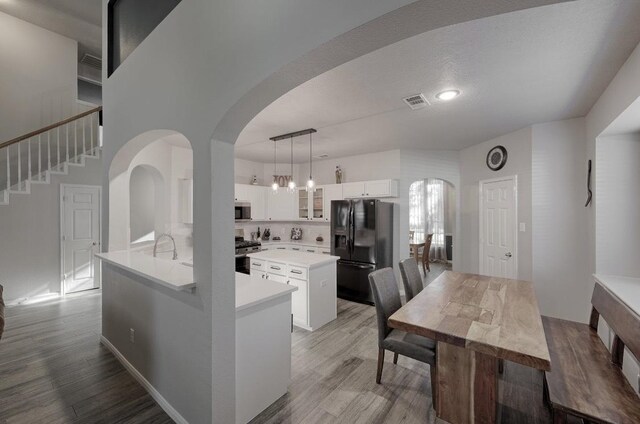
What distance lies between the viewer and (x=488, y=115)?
333cm

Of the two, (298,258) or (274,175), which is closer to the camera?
(298,258)

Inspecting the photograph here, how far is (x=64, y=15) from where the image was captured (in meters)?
4.54

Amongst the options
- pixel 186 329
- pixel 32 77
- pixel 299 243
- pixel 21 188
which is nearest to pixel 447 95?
pixel 186 329

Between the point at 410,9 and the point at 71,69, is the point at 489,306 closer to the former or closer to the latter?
the point at 410,9

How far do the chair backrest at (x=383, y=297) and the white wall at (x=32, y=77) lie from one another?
20.7 feet

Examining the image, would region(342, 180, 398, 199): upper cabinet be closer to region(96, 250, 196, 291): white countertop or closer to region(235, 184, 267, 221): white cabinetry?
region(235, 184, 267, 221): white cabinetry

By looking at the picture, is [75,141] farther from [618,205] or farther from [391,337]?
[618,205]

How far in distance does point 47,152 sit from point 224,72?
17.5ft

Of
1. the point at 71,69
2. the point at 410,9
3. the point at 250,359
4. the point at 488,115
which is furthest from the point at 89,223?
the point at 488,115

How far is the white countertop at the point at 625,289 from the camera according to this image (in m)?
1.75

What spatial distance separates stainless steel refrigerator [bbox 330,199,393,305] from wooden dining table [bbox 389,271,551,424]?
237 centimetres

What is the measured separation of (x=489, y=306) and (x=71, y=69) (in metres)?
7.55

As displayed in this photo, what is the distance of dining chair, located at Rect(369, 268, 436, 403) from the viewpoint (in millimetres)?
2035

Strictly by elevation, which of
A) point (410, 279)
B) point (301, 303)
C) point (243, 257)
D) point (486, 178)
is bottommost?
point (301, 303)
